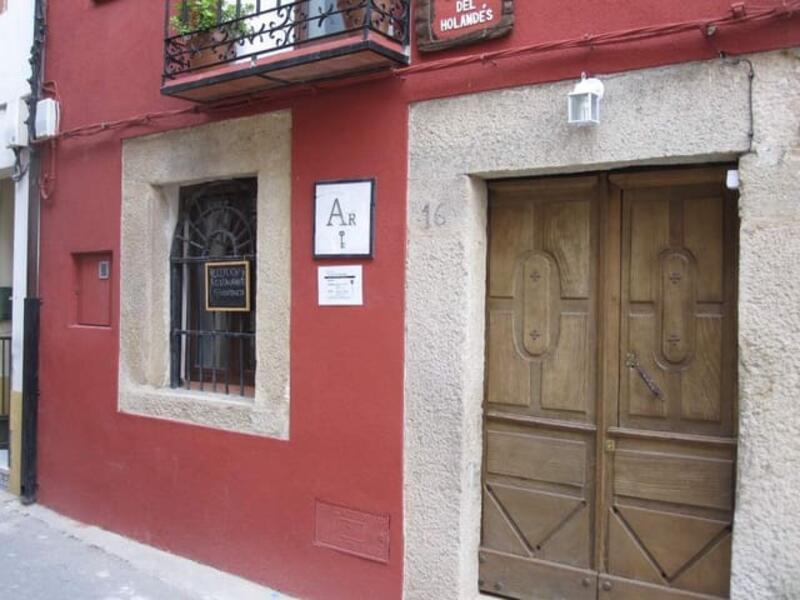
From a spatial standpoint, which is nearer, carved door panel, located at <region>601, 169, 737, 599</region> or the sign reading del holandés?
carved door panel, located at <region>601, 169, 737, 599</region>

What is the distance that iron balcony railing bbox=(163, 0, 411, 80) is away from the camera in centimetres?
416

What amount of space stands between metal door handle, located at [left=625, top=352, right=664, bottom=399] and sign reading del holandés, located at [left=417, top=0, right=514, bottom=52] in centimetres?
171

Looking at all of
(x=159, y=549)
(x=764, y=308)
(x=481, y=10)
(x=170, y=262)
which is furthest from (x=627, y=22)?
(x=159, y=549)

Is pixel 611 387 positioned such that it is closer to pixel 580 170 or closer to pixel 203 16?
pixel 580 170

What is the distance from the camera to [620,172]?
3.75m

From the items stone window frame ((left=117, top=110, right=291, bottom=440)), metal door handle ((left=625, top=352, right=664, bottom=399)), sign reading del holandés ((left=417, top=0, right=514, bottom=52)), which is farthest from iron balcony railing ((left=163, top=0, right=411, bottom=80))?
metal door handle ((left=625, top=352, right=664, bottom=399))

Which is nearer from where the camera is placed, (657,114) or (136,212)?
(657,114)

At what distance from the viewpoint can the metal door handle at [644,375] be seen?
367 cm

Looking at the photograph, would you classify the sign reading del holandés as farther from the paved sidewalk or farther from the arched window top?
the paved sidewalk

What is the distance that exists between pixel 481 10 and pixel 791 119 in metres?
1.59

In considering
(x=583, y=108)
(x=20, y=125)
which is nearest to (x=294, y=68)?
(x=583, y=108)

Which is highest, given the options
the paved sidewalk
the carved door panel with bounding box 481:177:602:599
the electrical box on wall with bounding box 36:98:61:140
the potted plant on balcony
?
the potted plant on balcony

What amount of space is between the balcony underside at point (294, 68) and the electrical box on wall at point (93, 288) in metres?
1.75

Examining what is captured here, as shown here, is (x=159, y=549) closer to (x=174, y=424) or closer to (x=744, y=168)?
(x=174, y=424)
